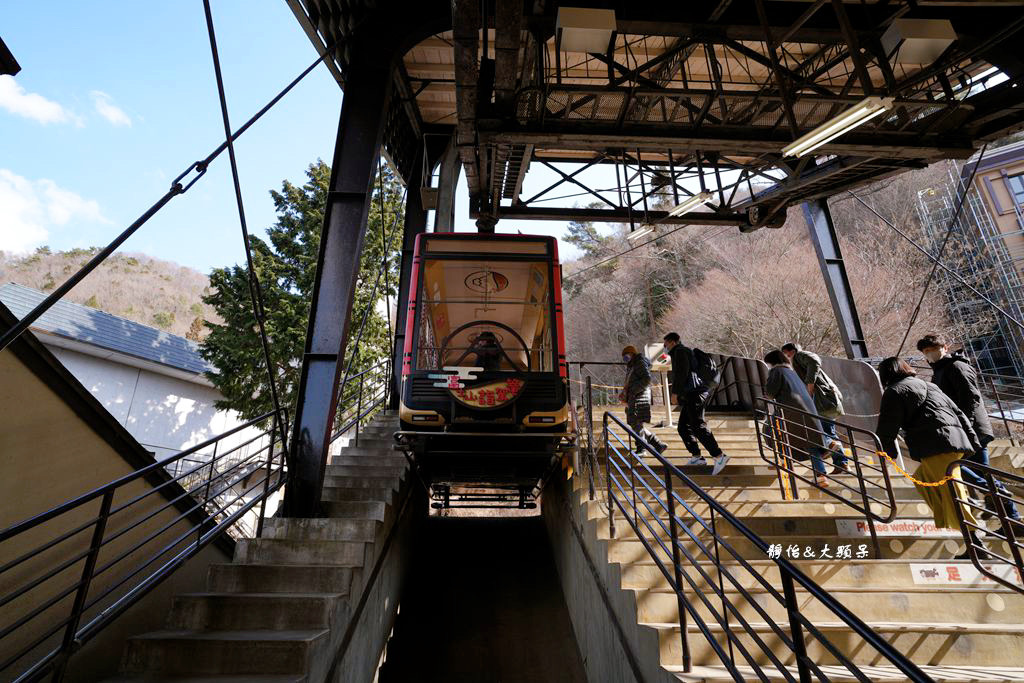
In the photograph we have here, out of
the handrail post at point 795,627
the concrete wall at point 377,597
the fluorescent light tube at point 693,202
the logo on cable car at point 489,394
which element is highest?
the fluorescent light tube at point 693,202

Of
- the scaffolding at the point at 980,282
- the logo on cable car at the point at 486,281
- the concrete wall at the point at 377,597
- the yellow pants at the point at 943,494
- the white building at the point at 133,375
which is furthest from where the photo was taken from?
the scaffolding at the point at 980,282

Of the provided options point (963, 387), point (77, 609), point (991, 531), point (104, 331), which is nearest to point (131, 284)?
point (104, 331)

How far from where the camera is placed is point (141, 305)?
63906 mm

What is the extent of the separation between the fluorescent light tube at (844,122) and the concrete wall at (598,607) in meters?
4.81

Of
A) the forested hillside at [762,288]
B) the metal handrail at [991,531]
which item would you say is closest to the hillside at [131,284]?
the forested hillside at [762,288]

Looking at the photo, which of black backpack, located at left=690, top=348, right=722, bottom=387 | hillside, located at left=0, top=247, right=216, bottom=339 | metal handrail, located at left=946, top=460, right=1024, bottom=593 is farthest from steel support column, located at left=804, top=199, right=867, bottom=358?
hillside, located at left=0, top=247, right=216, bottom=339

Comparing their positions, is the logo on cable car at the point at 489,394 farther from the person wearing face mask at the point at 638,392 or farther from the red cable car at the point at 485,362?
Answer: the person wearing face mask at the point at 638,392

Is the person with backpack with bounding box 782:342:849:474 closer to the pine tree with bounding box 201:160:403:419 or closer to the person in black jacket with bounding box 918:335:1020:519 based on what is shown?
the person in black jacket with bounding box 918:335:1020:519

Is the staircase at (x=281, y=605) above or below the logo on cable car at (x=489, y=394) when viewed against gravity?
below

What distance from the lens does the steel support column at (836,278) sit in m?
10.3

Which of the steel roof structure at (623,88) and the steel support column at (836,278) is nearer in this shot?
the steel roof structure at (623,88)

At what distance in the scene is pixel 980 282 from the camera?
21.3 m

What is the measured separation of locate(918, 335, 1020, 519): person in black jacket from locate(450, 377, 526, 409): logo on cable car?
423cm

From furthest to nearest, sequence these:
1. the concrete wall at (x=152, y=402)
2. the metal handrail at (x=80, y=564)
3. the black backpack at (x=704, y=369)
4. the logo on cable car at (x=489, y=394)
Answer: the concrete wall at (x=152, y=402), the black backpack at (x=704, y=369), the logo on cable car at (x=489, y=394), the metal handrail at (x=80, y=564)
